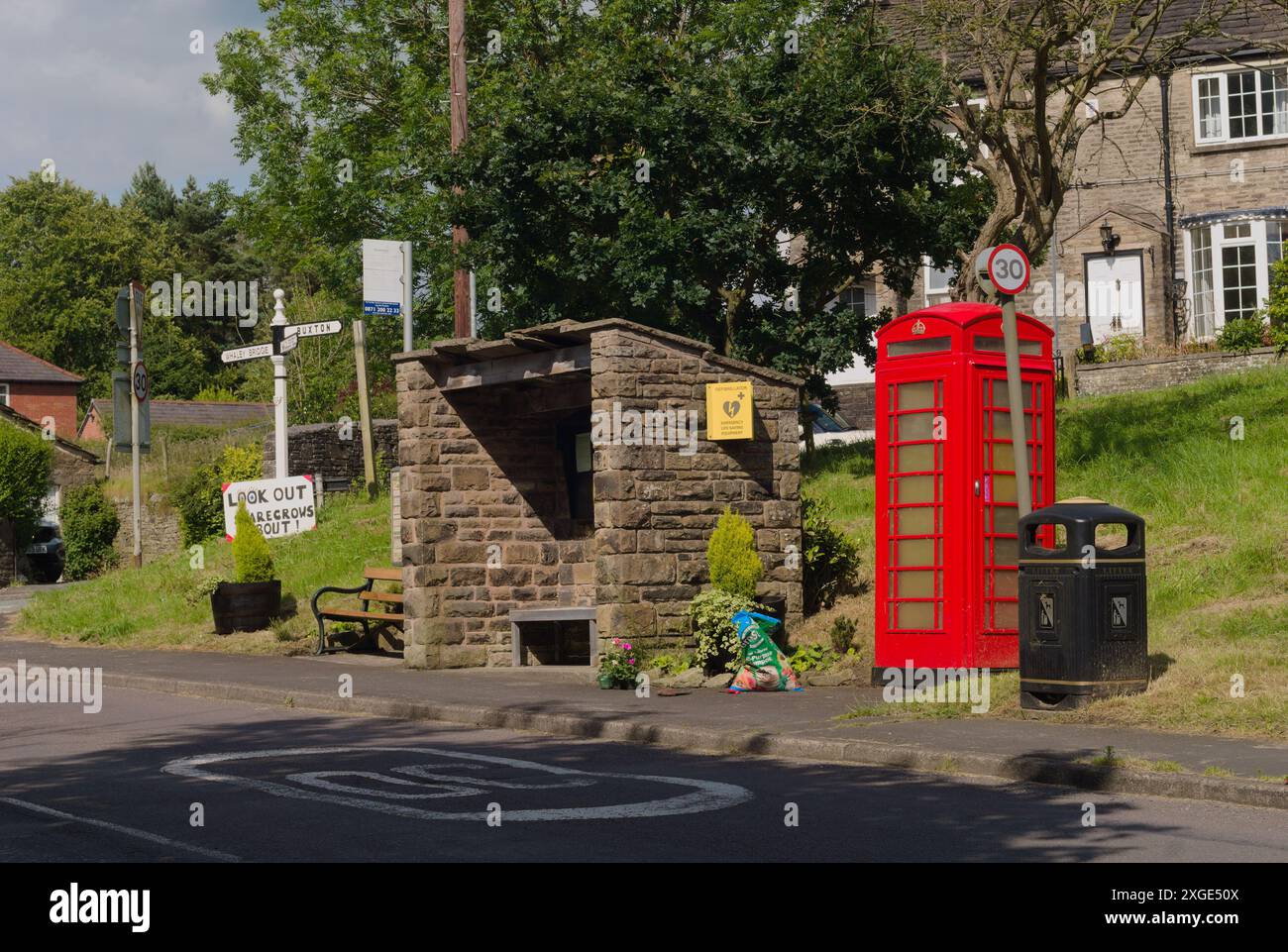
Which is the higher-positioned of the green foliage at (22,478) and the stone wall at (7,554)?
the green foliage at (22,478)

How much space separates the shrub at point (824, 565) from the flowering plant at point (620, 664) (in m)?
2.76

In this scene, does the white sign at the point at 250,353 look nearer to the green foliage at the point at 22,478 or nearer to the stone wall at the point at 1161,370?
the stone wall at the point at 1161,370

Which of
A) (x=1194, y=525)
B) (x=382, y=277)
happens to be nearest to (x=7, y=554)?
(x=382, y=277)

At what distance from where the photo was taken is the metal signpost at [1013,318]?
39.2 feet

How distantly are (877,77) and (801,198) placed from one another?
2.15 meters

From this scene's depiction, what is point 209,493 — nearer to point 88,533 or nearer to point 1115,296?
point 88,533

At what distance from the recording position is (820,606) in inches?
671

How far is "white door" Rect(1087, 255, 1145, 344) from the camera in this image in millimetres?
36000

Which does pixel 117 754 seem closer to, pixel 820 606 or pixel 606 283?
pixel 820 606

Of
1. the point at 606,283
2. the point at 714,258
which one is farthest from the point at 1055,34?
the point at 606,283

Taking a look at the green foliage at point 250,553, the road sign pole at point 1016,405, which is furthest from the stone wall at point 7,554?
the road sign pole at point 1016,405

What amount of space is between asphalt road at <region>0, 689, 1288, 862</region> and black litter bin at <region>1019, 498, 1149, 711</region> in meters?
2.29

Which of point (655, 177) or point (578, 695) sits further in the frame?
point (655, 177)

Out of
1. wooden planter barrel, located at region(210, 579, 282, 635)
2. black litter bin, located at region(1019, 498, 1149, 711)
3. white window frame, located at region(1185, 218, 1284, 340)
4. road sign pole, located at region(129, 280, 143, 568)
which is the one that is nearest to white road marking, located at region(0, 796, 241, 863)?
black litter bin, located at region(1019, 498, 1149, 711)
